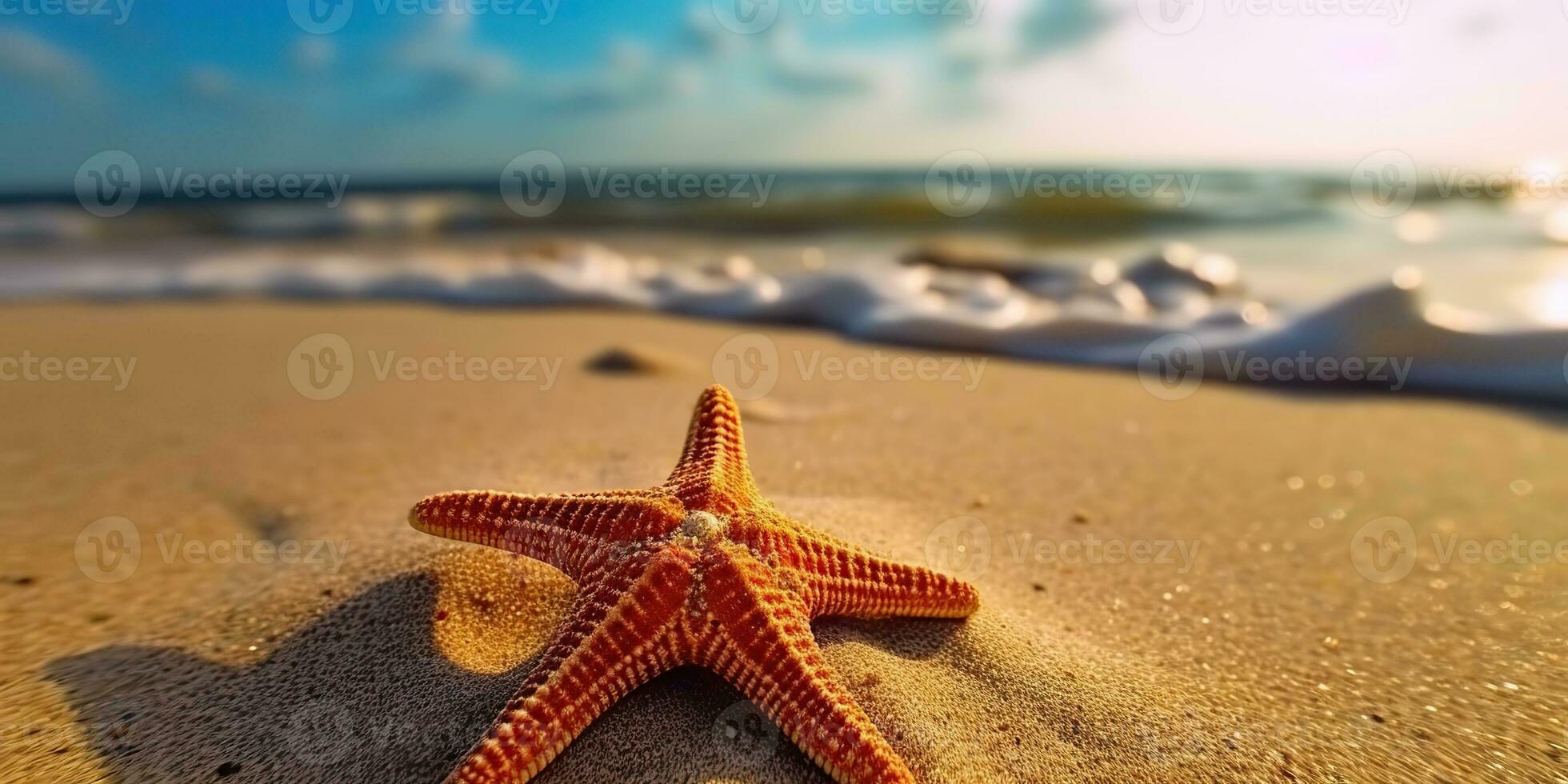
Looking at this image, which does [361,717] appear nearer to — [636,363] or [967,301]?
[636,363]

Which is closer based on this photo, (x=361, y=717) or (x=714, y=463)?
(x=361, y=717)

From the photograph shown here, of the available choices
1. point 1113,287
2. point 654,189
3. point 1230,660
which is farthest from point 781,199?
point 1230,660

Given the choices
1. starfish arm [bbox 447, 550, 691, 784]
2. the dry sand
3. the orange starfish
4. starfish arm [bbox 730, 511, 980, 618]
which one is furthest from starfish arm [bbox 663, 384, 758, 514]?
the dry sand

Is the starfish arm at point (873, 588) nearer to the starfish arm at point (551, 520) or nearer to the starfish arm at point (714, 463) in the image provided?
the starfish arm at point (714, 463)

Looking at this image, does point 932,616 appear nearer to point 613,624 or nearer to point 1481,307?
point 613,624

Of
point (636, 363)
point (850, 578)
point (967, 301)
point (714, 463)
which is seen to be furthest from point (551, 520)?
point (967, 301)
